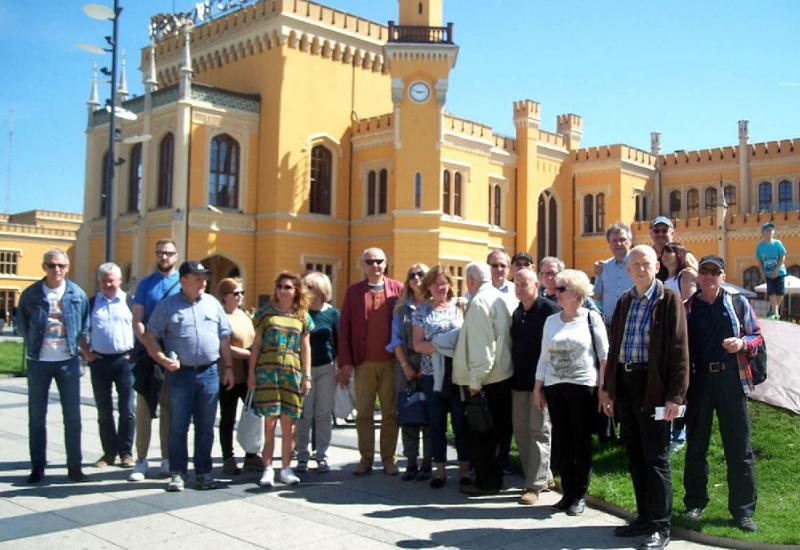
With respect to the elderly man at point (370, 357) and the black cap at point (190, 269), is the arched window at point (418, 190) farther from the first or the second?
the black cap at point (190, 269)

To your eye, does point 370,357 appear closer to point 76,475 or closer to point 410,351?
point 410,351

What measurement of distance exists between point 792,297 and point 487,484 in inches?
1191

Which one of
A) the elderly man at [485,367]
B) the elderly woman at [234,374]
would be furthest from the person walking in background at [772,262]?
the elderly woman at [234,374]

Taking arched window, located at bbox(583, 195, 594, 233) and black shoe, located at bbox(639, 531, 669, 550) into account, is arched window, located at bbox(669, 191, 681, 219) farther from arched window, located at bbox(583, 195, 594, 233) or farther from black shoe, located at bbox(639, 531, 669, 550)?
black shoe, located at bbox(639, 531, 669, 550)

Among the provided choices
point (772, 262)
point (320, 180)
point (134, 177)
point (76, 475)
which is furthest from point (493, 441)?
point (134, 177)

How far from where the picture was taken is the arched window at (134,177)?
29719mm

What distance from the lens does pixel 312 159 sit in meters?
30.1

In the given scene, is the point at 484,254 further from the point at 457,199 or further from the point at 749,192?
the point at 749,192

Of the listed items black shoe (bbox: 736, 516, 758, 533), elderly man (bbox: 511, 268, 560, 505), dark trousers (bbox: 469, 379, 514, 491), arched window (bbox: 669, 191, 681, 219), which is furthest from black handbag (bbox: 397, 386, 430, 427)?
arched window (bbox: 669, 191, 681, 219)

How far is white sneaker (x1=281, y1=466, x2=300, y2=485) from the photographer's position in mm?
7051

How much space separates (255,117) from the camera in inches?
1149

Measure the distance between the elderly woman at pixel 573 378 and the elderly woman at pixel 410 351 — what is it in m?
1.45

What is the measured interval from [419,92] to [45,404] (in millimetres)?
22909

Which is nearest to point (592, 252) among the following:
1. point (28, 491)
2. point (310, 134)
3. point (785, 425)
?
point (310, 134)
